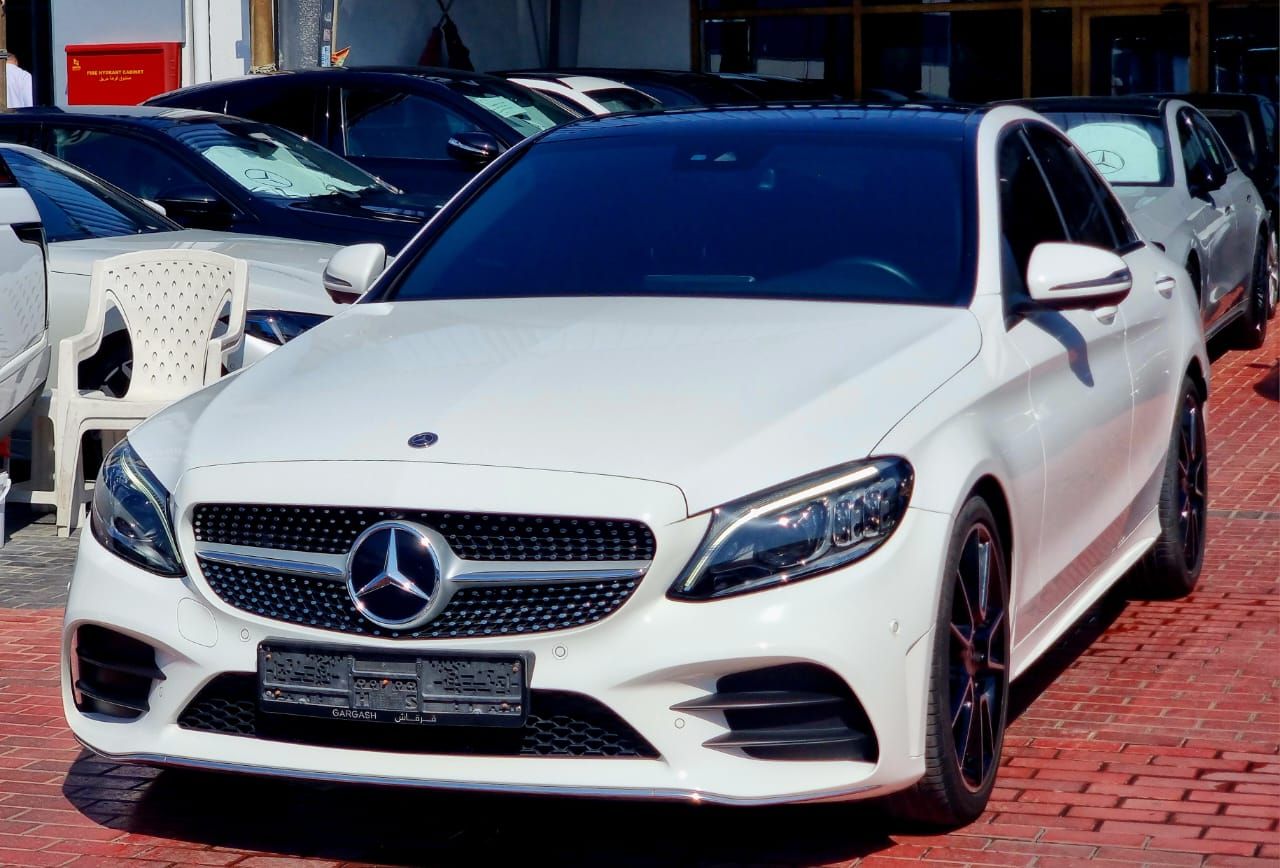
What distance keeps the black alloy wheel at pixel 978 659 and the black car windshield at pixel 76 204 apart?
18.4 feet

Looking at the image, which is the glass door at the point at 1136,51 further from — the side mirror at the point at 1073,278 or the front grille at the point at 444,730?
the front grille at the point at 444,730

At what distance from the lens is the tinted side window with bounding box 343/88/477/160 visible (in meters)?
13.0

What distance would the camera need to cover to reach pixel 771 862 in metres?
4.19

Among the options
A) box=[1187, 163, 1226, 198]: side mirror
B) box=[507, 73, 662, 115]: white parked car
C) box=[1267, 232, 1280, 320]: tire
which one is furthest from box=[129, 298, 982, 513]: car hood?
box=[507, 73, 662, 115]: white parked car

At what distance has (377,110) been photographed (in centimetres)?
1309

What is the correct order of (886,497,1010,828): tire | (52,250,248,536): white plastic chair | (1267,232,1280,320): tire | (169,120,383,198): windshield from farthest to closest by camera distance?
(1267,232,1280,320): tire → (169,120,383,198): windshield → (52,250,248,536): white plastic chair → (886,497,1010,828): tire

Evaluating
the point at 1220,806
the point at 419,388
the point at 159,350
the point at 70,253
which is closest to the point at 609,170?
the point at 419,388

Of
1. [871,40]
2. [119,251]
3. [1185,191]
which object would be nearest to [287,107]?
[119,251]

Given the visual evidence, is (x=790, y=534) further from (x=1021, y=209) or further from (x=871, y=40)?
(x=871, y=40)

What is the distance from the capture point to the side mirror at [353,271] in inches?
217

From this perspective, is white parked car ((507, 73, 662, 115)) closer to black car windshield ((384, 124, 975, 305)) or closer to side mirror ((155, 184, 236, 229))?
side mirror ((155, 184, 236, 229))

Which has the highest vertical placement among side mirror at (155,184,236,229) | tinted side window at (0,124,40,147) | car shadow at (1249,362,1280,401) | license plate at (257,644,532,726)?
tinted side window at (0,124,40,147)

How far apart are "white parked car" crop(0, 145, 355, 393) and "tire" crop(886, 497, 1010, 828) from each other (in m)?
4.32

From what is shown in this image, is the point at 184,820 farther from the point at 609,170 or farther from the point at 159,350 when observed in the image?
the point at 159,350
